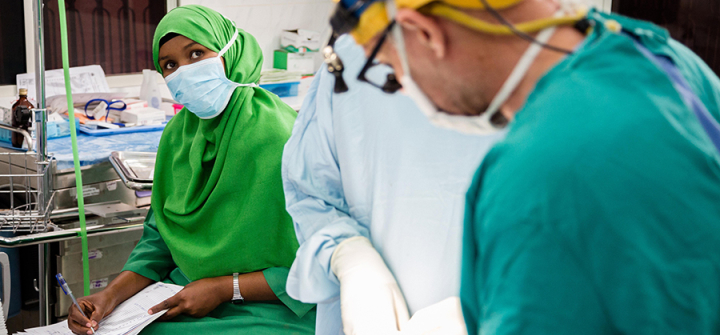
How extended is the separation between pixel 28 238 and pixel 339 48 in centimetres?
115

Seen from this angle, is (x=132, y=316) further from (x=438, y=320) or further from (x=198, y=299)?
(x=438, y=320)

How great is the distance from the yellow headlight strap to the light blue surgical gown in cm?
42

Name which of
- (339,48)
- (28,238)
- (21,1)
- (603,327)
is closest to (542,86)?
(603,327)

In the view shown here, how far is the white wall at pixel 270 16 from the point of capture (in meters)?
3.58

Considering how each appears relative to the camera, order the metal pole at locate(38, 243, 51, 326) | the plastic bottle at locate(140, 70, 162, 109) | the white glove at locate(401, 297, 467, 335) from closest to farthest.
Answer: the white glove at locate(401, 297, 467, 335) → the metal pole at locate(38, 243, 51, 326) → the plastic bottle at locate(140, 70, 162, 109)

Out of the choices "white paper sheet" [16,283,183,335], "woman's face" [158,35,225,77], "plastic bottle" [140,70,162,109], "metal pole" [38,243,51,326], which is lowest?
"metal pole" [38,243,51,326]

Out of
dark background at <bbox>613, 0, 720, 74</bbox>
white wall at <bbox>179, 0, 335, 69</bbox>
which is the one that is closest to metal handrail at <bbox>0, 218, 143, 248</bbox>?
white wall at <bbox>179, 0, 335, 69</bbox>

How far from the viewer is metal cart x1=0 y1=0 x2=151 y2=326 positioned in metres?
1.76

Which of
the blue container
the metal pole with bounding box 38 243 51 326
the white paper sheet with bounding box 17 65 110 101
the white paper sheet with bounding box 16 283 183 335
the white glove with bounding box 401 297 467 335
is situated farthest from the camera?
the blue container

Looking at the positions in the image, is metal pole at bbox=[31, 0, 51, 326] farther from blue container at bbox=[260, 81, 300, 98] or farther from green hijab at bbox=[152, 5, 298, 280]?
blue container at bbox=[260, 81, 300, 98]

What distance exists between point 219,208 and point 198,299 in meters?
0.26

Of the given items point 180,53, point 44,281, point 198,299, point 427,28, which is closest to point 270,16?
point 180,53

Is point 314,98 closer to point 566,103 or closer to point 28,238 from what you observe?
point 566,103

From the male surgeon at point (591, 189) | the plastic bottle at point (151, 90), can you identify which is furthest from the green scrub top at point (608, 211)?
the plastic bottle at point (151, 90)
